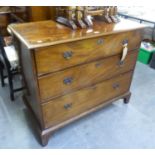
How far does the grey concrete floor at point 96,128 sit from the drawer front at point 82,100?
0.21 m

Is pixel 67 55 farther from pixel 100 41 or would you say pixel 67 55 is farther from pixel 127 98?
pixel 127 98

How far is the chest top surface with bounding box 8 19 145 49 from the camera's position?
1.12m

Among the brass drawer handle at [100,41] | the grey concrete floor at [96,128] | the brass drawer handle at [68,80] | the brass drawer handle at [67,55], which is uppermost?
the brass drawer handle at [100,41]

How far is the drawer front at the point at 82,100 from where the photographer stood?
1394 mm

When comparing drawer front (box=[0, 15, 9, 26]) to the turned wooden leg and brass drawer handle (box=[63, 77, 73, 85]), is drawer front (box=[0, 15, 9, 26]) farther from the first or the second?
the turned wooden leg

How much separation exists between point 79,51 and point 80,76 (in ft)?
0.74

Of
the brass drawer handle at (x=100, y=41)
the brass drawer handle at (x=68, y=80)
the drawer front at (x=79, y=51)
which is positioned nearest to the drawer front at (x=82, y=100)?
the brass drawer handle at (x=68, y=80)

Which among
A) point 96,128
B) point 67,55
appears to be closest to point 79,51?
point 67,55

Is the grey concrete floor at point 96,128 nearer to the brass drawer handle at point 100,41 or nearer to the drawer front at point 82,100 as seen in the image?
the drawer front at point 82,100

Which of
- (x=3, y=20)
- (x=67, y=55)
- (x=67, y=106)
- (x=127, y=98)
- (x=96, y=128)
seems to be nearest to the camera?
(x=67, y=55)

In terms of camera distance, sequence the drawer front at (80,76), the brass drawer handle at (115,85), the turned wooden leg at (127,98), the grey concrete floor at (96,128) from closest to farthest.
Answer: the drawer front at (80,76), the grey concrete floor at (96,128), the brass drawer handle at (115,85), the turned wooden leg at (127,98)

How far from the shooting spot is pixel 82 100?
1.54 m

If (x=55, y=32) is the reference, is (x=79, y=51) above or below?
below

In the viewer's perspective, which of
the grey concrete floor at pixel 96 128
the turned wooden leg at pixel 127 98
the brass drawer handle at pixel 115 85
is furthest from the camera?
the turned wooden leg at pixel 127 98
